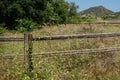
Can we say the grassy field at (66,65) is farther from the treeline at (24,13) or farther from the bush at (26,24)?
the bush at (26,24)

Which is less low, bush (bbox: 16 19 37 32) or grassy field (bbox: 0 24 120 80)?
grassy field (bbox: 0 24 120 80)

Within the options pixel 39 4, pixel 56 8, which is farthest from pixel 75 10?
pixel 39 4

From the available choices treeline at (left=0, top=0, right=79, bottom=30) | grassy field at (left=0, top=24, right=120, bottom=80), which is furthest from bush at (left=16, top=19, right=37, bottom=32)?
grassy field at (left=0, top=24, right=120, bottom=80)

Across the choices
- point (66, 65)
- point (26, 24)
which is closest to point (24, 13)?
point (26, 24)

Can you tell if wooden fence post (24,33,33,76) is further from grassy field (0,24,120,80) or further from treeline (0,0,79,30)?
treeline (0,0,79,30)

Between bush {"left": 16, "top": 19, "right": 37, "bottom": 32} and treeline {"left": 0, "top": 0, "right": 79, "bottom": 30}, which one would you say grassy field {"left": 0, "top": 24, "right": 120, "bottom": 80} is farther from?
bush {"left": 16, "top": 19, "right": 37, "bottom": 32}

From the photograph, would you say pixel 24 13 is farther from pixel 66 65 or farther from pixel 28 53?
pixel 28 53

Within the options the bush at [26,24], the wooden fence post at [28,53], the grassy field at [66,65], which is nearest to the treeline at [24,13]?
the bush at [26,24]

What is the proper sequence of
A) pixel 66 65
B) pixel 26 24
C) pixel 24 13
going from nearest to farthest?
pixel 66 65, pixel 26 24, pixel 24 13

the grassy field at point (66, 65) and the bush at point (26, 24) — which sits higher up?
the grassy field at point (66, 65)

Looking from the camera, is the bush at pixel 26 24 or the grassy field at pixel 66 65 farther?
the bush at pixel 26 24

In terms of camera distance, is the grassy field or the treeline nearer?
the grassy field

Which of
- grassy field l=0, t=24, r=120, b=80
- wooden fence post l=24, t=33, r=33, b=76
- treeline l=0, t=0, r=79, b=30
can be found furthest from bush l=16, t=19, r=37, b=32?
wooden fence post l=24, t=33, r=33, b=76

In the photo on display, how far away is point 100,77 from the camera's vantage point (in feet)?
27.4
